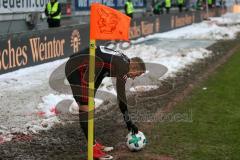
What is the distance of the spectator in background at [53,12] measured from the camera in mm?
17812

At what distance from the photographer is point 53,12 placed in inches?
700

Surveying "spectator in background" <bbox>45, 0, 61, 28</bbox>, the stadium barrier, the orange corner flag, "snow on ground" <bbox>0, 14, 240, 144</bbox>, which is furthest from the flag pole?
"spectator in background" <bbox>45, 0, 61, 28</bbox>

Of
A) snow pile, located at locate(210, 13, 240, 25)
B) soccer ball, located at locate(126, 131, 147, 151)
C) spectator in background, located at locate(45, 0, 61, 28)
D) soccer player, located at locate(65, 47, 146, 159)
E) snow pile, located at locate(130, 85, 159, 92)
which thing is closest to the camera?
soccer player, located at locate(65, 47, 146, 159)

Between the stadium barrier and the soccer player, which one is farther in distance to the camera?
the stadium barrier

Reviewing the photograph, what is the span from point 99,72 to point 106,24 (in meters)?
0.86

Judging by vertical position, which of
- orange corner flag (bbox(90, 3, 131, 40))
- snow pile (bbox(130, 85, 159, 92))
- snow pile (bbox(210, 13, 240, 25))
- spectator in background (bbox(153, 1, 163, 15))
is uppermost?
orange corner flag (bbox(90, 3, 131, 40))

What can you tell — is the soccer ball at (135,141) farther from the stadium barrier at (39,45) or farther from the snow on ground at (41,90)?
the stadium barrier at (39,45)

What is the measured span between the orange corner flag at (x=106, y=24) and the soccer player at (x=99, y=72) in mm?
403

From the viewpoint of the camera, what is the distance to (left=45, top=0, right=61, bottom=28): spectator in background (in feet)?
58.4

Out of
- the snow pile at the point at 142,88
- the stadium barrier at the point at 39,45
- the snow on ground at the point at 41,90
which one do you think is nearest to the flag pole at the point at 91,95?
the snow on ground at the point at 41,90

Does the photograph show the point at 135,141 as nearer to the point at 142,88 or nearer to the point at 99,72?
the point at 99,72

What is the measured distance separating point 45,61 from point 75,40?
2308 mm

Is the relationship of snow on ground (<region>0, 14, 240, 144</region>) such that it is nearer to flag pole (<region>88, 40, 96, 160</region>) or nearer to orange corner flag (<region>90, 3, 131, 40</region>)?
flag pole (<region>88, 40, 96, 160</region>)

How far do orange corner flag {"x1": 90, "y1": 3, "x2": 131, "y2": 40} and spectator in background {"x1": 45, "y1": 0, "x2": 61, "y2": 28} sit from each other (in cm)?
1226
